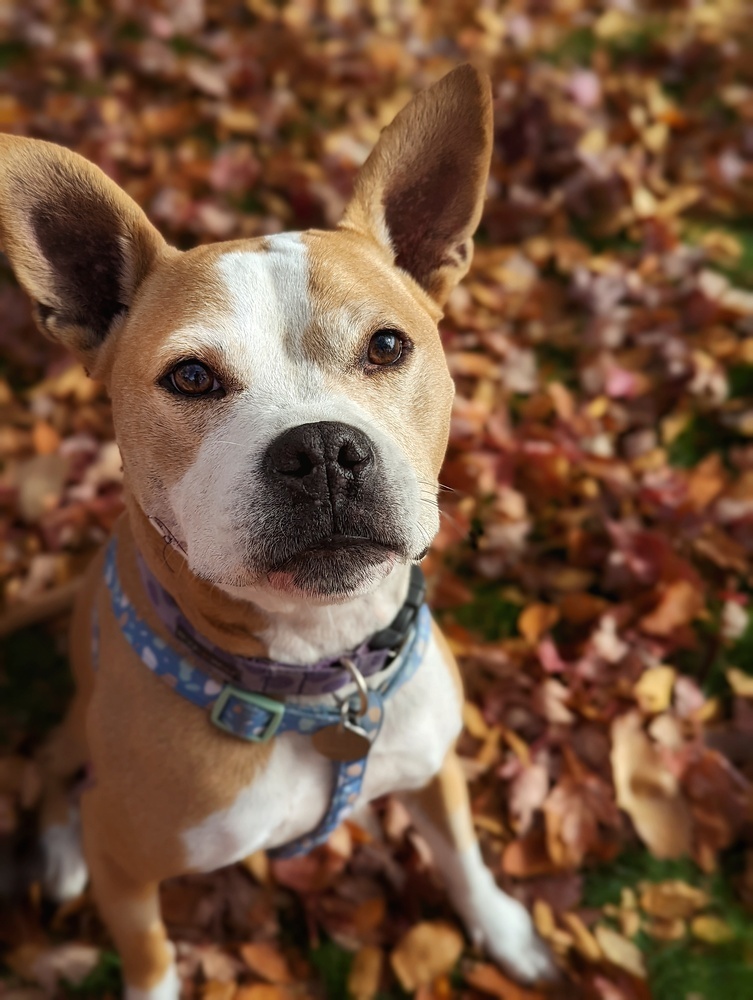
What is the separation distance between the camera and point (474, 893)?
8.78ft

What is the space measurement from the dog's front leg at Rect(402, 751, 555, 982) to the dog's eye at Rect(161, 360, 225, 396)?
1391mm

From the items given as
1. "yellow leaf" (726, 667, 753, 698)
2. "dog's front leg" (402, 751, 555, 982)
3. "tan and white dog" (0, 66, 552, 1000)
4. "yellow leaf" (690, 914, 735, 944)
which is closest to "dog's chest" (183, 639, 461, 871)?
"tan and white dog" (0, 66, 552, 1000)

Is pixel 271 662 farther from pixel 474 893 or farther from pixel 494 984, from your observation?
pixel 494 984

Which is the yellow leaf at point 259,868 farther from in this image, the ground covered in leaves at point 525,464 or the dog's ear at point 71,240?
the dog's ear at point 71,240

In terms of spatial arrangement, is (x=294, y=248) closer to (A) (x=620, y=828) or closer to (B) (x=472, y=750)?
(B) (x=472, y=750)

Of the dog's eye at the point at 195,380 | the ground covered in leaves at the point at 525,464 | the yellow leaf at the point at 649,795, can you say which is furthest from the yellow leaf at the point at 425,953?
the dog's eye at the point at 195,380

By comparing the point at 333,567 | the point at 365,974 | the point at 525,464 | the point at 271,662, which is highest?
the point at 333,567

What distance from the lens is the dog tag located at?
2020 millimetres

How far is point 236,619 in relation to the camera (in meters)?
1.88

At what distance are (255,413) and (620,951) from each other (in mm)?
2141

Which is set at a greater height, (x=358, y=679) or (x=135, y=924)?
(x=358, y=679)

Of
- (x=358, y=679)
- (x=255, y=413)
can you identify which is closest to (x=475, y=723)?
(x=358, y=679)

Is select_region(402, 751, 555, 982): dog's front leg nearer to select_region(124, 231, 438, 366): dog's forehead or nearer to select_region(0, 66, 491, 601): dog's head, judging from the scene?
select_region(0, 66, 491, 601): dog's head

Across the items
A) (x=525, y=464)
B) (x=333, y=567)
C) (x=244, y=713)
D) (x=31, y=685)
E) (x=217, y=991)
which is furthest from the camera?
(x=525, y=464)
